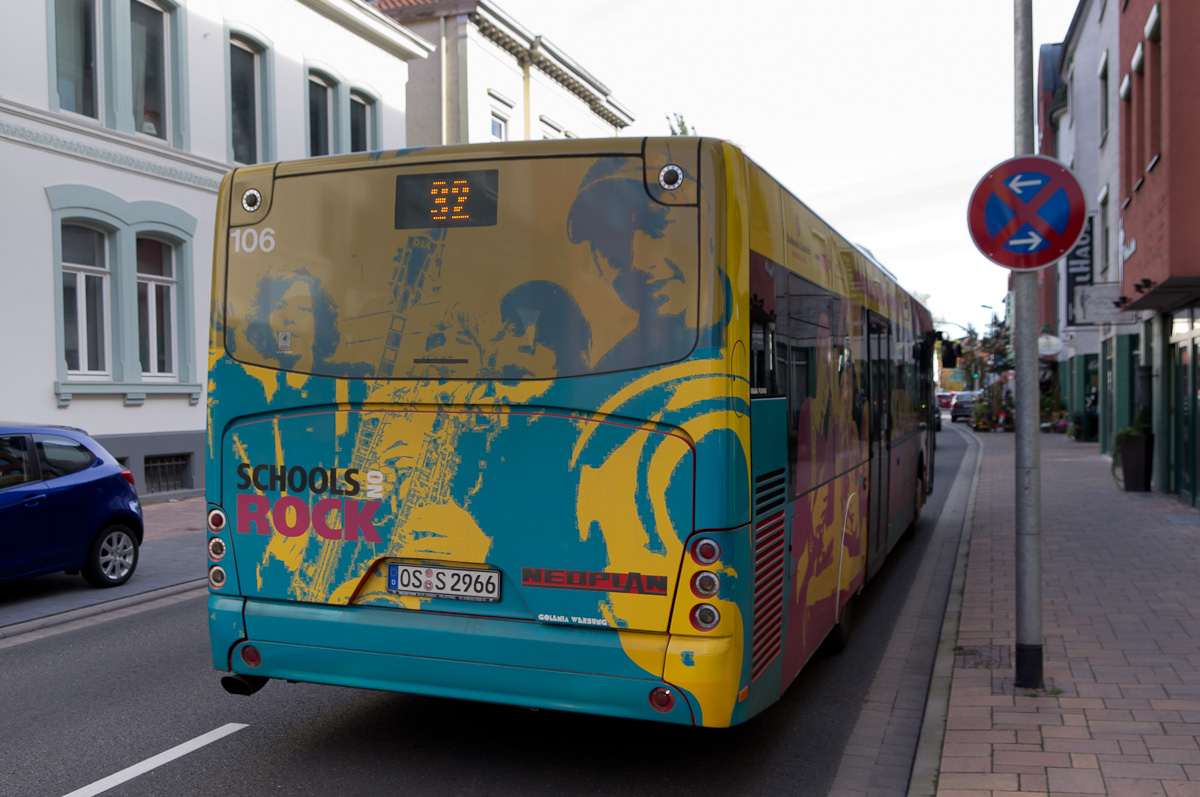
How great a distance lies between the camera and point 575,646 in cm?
436

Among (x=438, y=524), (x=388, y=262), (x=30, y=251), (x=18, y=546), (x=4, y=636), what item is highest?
(x=30, y=251)

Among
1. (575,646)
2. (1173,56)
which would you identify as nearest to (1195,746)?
(575,646)

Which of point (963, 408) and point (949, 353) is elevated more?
point (949, 353)

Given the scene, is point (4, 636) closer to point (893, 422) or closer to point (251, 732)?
point (251, 732)

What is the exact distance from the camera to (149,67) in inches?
679

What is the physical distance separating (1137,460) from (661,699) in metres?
15.1

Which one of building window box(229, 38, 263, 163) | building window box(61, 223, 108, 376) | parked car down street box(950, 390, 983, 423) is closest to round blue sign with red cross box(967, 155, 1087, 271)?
building window box(61, 223, 108, 376)

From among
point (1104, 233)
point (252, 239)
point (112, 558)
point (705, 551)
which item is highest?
point (1104, 233)

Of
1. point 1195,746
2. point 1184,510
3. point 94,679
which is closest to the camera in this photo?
point 1195,746

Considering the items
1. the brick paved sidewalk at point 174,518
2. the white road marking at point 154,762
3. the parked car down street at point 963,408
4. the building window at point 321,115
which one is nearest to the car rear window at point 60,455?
the brick paved sidewalk at point 174,518

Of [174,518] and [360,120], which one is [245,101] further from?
[174,518]

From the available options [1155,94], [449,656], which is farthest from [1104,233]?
[449,656]

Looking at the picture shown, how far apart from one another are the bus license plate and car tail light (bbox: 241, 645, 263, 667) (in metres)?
0.74

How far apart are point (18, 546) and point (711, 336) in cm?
677
